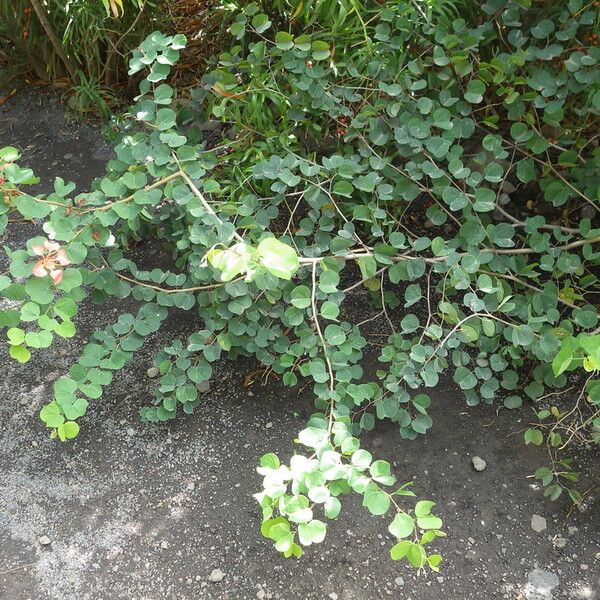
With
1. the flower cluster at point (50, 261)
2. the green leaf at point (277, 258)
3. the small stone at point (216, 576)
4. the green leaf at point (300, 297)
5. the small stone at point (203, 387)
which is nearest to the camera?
the green leaf at point (277, 258)

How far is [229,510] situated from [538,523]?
0.78 meters

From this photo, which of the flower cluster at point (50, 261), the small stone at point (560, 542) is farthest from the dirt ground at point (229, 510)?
the flower cluster at point (50, 261)

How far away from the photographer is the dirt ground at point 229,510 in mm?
1692

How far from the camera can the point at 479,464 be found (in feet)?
6.12

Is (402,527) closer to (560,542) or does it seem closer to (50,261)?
(560,542)

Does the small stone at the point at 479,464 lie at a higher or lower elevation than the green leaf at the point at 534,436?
lower

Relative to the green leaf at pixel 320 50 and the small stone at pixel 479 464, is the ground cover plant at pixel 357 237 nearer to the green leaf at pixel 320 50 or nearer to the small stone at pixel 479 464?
the green leaf at pixel 320 50

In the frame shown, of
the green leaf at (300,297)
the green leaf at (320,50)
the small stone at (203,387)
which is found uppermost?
the green leaf at (320,50)

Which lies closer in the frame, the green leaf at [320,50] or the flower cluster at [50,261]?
the flower cluster at [50,261]

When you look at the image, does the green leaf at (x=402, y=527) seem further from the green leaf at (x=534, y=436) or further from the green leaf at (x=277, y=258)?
the green leaf at (x=534, y=436)

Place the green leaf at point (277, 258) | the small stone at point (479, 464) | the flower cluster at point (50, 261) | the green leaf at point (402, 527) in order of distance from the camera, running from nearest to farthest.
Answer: the green leaf at point (277, 258) < the green leaf at point (402, 527) < the flower cluster at point (50, 261) < the small stone at point (479, 464)

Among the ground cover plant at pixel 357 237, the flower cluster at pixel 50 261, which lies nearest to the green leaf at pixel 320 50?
the ground cover plant at pixel 357 237

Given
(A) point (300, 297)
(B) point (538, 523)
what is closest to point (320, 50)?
(A) point (300, 297)

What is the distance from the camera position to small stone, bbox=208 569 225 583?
5.62 feet
